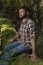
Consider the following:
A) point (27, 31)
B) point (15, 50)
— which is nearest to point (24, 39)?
point (27, 31)

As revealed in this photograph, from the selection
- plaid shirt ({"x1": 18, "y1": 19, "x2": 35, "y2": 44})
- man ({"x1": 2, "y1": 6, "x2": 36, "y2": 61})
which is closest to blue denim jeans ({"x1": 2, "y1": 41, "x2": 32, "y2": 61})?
man ({"x1": 2, "y1": 6, "x2": 36, "y2": 61})

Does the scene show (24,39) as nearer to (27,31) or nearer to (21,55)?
(27,31)

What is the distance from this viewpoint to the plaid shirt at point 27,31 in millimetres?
6398

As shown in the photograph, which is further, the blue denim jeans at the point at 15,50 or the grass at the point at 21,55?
the blue denim jeans at the point at 15,50

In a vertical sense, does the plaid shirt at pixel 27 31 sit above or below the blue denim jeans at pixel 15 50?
above

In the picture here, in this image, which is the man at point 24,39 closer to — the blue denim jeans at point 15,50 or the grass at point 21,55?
the blue denim jeans at point 15,50

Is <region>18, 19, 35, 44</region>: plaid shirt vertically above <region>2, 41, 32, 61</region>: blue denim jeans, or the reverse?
<region>18, 19, 35, 44</region>: plaid shirt

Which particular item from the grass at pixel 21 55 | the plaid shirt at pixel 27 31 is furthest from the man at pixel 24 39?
the grass at pixel 21 55

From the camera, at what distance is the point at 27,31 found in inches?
256

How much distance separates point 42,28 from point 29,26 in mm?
3587

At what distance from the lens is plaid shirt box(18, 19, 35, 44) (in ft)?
21.0

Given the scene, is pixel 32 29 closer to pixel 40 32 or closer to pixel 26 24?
pixel 26 24

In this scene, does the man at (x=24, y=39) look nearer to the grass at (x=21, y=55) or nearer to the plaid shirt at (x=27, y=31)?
the plaid shirt at (x=27, y=31)

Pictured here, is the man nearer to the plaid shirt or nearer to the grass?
the plaid shirt
